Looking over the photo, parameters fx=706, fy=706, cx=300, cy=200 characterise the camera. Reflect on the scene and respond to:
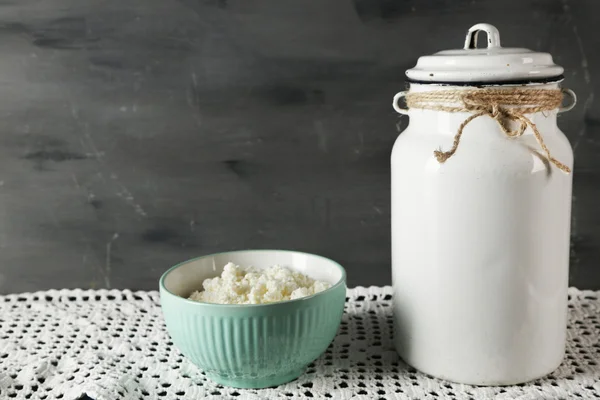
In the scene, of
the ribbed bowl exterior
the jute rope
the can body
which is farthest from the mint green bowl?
the jute rope

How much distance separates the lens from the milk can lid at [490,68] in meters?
0.82

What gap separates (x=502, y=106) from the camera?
828 millimetres

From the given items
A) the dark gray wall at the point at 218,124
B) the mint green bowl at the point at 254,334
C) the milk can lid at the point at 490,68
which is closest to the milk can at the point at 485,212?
the milk can lid at the point at 490,68

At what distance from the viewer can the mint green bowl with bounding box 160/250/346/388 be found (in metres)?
0.85

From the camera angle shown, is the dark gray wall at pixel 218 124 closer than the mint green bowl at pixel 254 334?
No

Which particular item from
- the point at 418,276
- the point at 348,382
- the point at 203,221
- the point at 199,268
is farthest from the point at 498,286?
the point at 203,221

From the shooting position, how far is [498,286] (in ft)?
2.83

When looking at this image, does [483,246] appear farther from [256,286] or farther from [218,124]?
[218,124]

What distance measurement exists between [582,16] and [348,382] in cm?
68

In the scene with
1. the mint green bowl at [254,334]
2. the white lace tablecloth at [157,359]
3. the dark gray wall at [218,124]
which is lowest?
the white lace tablecloth at [157,359]

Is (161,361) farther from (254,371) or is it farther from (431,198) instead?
(431,198)

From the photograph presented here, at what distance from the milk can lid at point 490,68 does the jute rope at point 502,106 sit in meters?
0.01

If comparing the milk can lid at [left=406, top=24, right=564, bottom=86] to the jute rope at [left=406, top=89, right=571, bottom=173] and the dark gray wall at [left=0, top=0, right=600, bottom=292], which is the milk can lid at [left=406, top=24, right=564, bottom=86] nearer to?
the jute rope at [left=406, top=89, right=571, bottom=173]

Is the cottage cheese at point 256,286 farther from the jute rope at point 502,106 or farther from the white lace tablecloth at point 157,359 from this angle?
the jute rope at point 502,106
